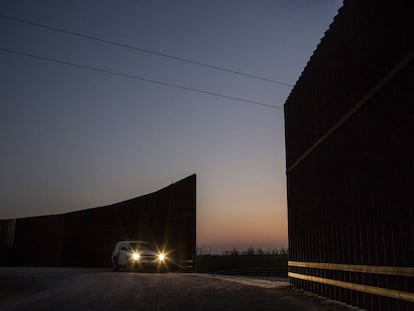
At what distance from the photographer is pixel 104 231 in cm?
3181

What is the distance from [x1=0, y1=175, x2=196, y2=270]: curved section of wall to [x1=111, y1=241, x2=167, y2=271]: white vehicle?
107cm

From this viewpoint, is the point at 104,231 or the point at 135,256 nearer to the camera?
the point at 135,256

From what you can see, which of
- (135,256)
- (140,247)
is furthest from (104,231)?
(135,256)

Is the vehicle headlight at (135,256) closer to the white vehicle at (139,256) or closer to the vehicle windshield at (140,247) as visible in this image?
the white vehicle at (139,256)

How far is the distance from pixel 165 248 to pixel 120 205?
661 cm

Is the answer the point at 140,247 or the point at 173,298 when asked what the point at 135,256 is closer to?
the point at 140,247

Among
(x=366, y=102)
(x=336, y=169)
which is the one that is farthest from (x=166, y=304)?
(x=366, y=102)

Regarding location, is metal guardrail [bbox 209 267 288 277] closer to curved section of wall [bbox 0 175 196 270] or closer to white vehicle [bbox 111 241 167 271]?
curved section of wall [bbox 0 175 196 270]

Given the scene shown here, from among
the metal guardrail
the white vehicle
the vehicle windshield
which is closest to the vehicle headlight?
the white vehicle

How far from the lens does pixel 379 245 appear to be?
26.6 ft

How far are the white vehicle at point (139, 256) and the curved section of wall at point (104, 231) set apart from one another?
107cm

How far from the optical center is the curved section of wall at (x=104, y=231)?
23.2 meters

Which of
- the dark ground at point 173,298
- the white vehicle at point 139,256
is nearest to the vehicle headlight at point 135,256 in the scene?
the white vehicle at point 139,256

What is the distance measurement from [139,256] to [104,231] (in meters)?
9.73
